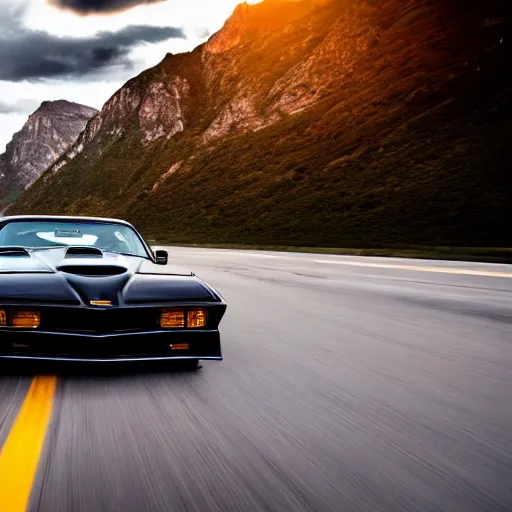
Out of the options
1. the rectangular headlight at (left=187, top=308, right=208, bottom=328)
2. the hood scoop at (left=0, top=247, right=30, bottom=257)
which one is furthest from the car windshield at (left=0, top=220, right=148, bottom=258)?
the rectangular headlight at (left=187, top=308, right=208, bottom=328)

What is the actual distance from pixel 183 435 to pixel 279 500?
970 millimetres

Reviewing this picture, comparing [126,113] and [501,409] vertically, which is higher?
[126,113]

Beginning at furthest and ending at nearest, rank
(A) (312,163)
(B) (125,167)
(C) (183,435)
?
1. (B) (125,167)
2. (A) (312,163)
3. (C) (183,435)

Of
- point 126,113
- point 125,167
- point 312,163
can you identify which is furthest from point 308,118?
point 126,113

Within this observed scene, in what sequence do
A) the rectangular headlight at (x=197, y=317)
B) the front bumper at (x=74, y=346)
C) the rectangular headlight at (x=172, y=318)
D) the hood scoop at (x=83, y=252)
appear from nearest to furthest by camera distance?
1. the front bumper at (x=74, y=346)
2. the rectangular headlight at (x=172, y=318)
3. the rectangular headlight at (x=197, y=317)
4. the hood scoop at (x=83, y=252)

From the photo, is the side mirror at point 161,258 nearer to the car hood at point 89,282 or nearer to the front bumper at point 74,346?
the car hood at point 89,282

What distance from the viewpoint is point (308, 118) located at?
86.8 metres

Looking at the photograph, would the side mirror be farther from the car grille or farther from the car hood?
the car grille

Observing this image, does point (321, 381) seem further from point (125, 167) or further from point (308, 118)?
point (125, 167)

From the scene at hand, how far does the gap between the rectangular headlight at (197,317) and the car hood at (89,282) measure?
3.4 inches

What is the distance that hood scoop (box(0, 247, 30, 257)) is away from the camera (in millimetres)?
5645

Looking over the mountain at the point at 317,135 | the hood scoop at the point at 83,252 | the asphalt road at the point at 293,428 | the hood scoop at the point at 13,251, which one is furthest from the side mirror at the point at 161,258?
the mountain at the point at 317,135

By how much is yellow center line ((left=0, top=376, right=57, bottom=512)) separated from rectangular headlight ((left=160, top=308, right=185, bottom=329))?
0.85 metres

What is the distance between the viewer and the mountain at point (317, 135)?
61281 millimetres
